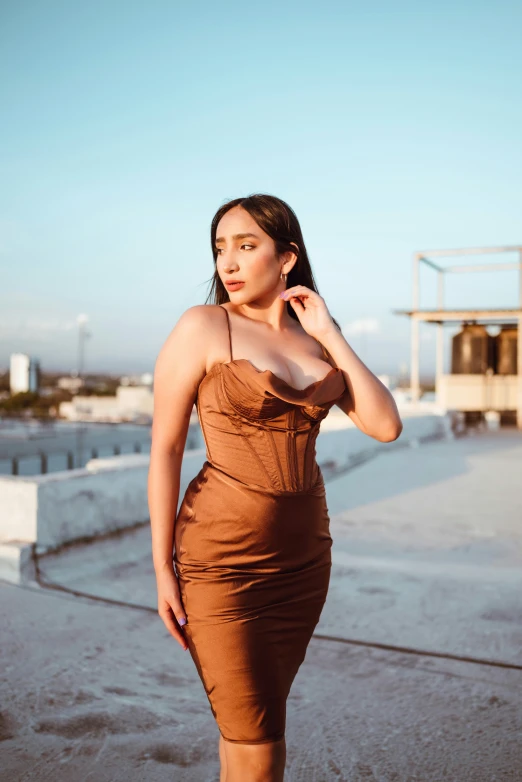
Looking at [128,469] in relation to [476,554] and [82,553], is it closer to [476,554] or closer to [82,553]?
[82,553]

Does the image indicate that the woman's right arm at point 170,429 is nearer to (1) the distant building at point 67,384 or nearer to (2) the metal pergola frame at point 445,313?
(2) the metal pergola frame at point 445,313

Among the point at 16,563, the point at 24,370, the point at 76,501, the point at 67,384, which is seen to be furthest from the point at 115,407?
the point at 16,563

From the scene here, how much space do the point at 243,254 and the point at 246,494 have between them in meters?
0.64

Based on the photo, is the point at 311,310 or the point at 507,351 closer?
the point at 311,310

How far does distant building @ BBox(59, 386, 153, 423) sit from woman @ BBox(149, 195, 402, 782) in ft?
139

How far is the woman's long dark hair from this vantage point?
1809 millimetres

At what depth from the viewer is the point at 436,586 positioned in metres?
4.27

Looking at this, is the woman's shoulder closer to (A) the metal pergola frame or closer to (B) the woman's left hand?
(B) the woman's left hand

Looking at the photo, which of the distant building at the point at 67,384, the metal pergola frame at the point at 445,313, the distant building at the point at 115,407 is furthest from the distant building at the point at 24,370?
the distant building at the point at 67,384

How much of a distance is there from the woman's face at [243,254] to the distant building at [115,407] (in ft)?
139

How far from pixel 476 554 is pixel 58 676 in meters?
3.48

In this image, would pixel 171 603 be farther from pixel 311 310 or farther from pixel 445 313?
pixel 445 313

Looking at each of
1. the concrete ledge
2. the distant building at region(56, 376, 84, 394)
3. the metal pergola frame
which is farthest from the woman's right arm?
the distant building at region(56, 376, 84, 394)

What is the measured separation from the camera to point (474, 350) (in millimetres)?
19203
